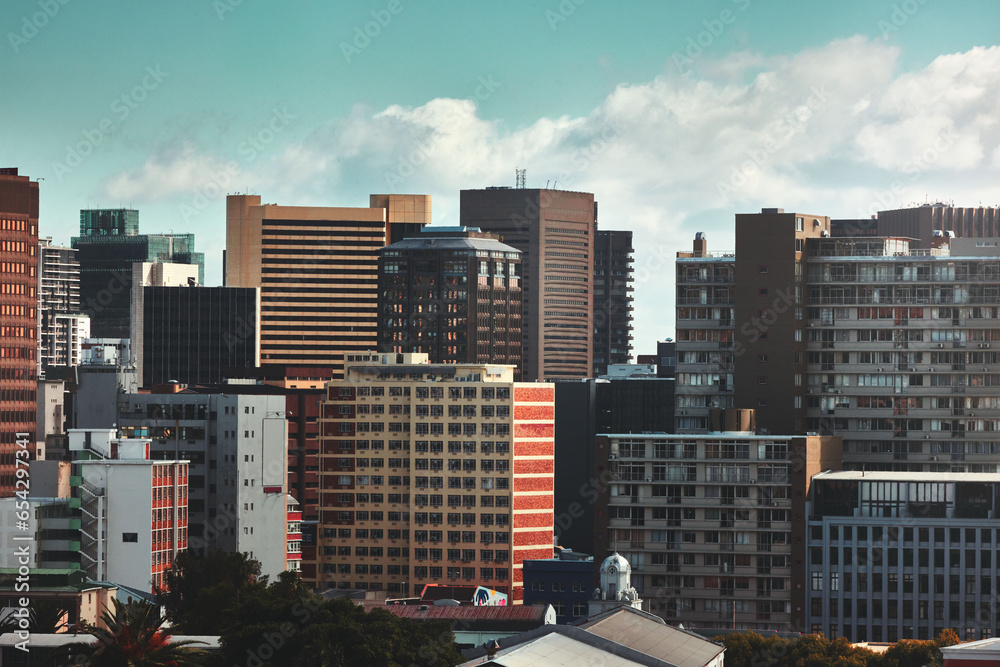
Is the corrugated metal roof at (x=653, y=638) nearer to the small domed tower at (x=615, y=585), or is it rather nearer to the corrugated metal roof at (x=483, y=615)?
the small domed tower at (x=615, y=585)

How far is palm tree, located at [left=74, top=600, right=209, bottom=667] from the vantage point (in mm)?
109188

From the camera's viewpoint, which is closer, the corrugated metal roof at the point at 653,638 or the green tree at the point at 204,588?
the corrugated metal roof at the point at 653,638

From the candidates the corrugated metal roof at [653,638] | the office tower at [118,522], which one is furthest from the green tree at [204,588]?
the corrugated metal roof at [653,638]

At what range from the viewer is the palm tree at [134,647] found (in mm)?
109188

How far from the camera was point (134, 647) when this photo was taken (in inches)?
4331

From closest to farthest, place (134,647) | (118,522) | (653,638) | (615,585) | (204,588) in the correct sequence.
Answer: (134,647)
(653,638)
(204,588)
(615,585)
(118,522)

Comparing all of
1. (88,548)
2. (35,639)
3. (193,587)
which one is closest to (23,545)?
(88,548)

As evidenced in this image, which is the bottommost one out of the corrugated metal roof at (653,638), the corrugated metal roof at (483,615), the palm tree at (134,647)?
the corrugated metal roof at (483,615)

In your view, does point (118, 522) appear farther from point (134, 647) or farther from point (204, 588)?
point (134, 647)

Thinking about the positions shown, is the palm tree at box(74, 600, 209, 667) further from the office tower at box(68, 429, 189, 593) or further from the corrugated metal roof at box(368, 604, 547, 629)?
the office tower at box(68, 429, 189, 593)

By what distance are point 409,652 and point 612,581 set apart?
180ft

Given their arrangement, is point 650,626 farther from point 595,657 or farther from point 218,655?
point 218,655

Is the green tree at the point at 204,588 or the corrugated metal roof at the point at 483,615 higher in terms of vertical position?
the green tree at the point at 204,588

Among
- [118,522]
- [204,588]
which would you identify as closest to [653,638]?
[204,588]
